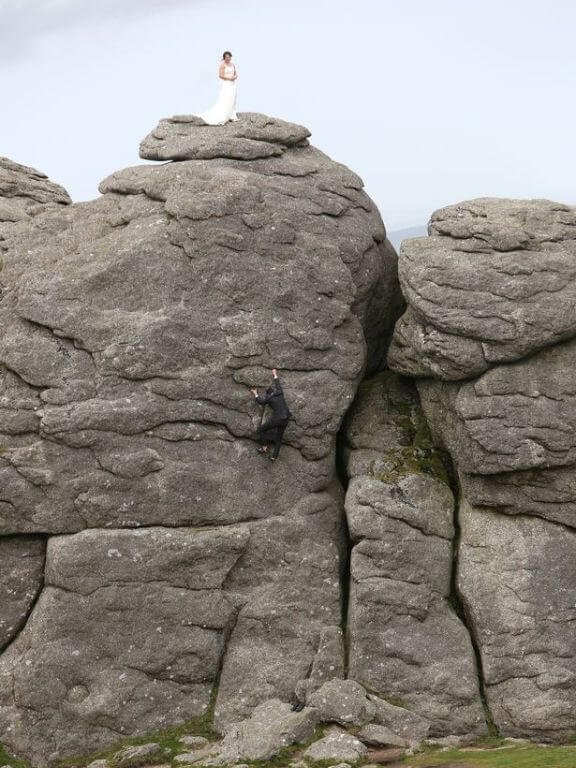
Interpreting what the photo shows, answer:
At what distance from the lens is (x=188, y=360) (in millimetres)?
32969

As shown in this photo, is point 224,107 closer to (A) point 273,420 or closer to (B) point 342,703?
(A) point 273,420

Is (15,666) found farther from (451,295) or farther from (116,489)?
(451,295)

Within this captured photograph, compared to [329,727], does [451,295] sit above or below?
above

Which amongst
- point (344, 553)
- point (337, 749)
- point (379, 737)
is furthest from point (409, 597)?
point (337, 749)

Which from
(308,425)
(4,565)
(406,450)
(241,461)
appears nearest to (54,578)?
(4,565)

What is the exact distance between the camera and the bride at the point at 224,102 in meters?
37.6

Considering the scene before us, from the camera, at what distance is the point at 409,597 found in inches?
1287

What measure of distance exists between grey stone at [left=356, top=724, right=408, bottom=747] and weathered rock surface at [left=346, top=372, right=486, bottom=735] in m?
1.67

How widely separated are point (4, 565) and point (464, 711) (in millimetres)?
15773

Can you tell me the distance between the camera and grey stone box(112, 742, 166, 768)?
3041 centimetres

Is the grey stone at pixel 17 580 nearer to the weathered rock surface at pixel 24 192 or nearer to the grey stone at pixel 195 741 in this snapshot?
the grey stone at pixel 195 741

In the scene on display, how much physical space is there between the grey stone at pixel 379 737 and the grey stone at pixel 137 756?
20.8 feet

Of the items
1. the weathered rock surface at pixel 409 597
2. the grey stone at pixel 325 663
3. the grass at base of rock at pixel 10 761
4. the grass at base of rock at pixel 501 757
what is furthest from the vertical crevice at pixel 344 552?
the grass at base of rock at pixel 10 761

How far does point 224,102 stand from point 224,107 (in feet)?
0.66
